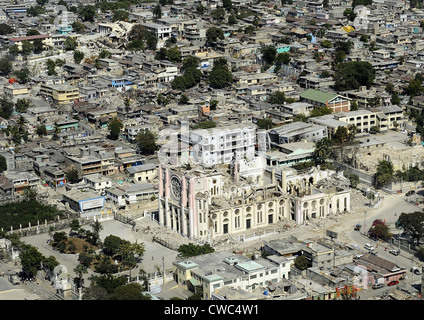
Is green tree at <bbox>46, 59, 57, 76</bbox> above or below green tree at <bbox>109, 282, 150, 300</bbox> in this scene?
below

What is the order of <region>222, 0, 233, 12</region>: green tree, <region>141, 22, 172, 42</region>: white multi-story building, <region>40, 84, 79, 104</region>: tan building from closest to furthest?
<region>40, 84, 79, 104</region>: tan building
<region>141, 22, 172, 42</region>: white multi-story building
<region>222, 0, 233, 12</region>: green tree

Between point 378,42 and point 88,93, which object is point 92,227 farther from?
point 378,42

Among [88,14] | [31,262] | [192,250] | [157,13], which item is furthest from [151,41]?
[31,262]

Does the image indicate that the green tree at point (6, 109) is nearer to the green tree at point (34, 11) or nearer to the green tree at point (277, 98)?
the green tree at point (277, 98)

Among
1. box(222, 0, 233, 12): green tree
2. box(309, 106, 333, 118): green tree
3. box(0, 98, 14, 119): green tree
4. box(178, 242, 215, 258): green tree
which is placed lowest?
box(0, 98, 14, 119): green tree

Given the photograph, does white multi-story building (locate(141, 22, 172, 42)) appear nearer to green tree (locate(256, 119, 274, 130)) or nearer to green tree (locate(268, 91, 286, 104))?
green tree (locate(268, 91, 286, 104))

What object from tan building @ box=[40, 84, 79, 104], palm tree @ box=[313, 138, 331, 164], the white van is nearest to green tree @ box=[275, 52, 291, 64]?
tan building @ box=[40, 84, 79, 104]
